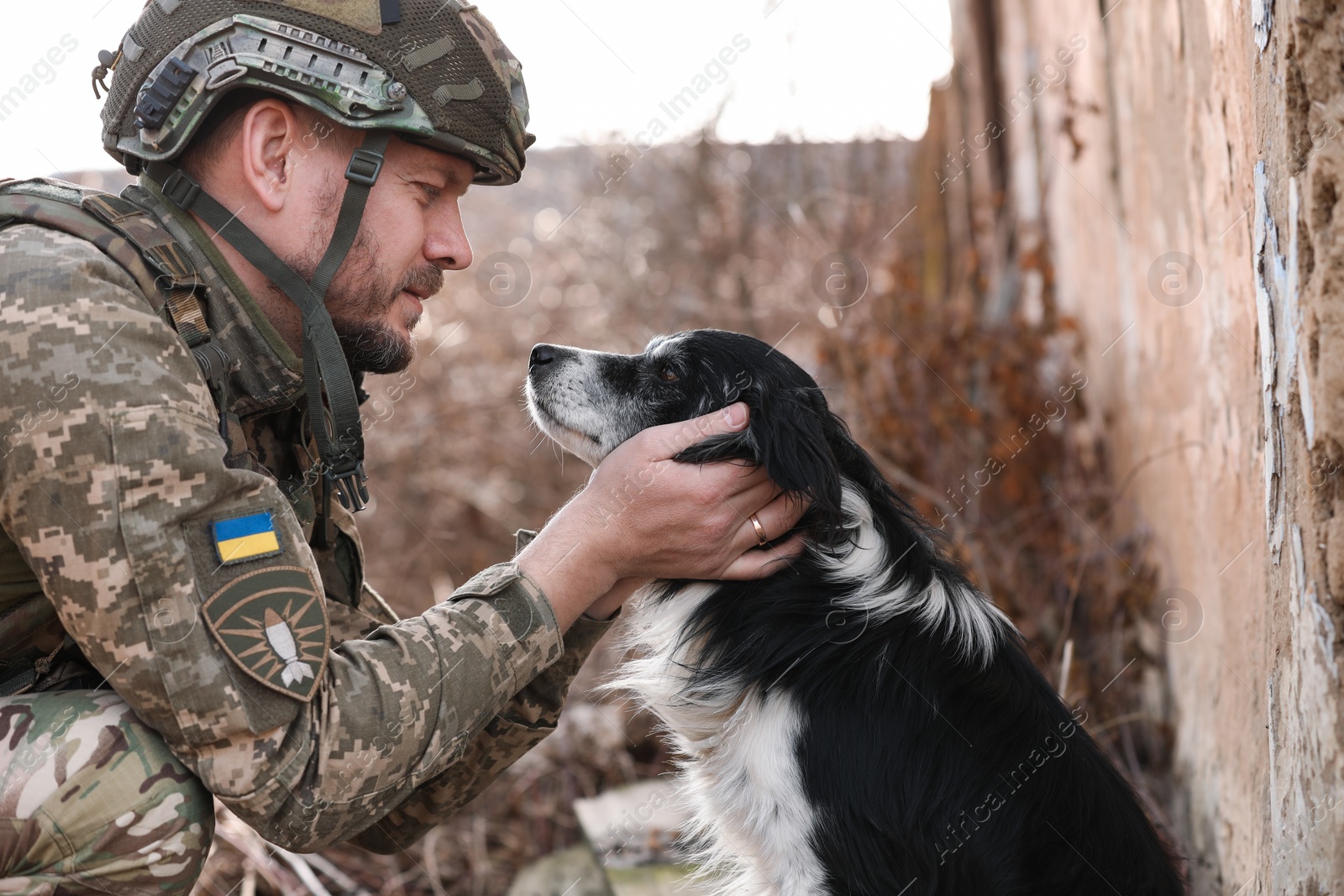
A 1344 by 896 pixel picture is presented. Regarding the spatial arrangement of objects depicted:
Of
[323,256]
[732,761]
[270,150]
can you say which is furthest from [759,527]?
[270,150]

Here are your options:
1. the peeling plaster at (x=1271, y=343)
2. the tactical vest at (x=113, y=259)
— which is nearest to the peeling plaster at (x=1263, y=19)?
the peeling plaster at (x=1271, y=343)

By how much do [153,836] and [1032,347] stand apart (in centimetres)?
472

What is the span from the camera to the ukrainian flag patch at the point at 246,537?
1962 millimetres

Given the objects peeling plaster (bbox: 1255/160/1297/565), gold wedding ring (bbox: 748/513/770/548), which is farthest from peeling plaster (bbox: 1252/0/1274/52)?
gold wedding ring (bbox: 748/513/770/548)

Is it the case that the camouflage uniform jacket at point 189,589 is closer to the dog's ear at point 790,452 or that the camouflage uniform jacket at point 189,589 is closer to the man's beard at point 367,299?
the man's beard at point 367,299

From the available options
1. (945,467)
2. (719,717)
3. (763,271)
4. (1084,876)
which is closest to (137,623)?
(719,717)

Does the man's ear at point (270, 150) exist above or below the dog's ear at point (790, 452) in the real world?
above

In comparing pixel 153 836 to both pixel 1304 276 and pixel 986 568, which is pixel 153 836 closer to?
pixel 1304 276

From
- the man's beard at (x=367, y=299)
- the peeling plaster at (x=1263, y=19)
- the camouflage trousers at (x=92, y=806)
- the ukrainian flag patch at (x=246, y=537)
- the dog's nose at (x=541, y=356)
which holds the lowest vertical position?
the camouflage trousers at (x=92, y=806)

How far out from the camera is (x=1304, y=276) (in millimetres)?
1728

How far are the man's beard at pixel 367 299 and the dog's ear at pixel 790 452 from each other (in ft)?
2.54

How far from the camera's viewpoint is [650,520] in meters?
2.35

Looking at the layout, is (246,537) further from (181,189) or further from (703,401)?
(703,401)

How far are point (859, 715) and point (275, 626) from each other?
1.28m
